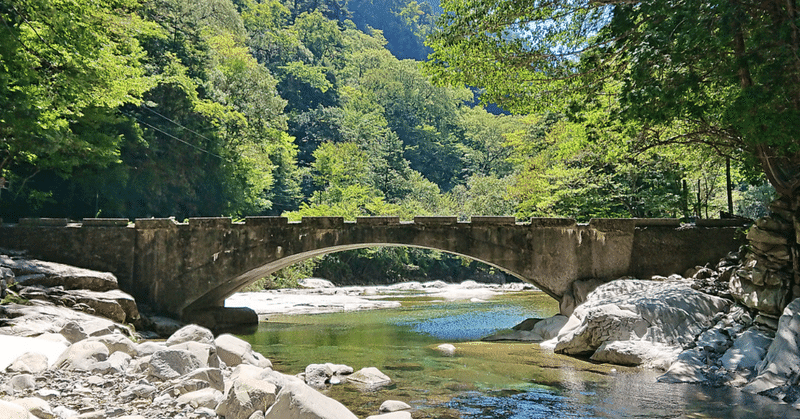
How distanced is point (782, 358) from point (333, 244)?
12.4 m

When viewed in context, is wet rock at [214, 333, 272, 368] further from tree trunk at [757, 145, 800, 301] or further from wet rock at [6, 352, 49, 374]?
tree trunk at [757, 145, 800, 301]

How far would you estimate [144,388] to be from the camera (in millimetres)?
8938

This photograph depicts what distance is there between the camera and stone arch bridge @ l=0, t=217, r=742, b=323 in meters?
18.6

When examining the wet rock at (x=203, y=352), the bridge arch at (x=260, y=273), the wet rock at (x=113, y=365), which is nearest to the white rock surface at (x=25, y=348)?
the wet rock at (x=113, y=365)

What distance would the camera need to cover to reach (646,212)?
85.3ft

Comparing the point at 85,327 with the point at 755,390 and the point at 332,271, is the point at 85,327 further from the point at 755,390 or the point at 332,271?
the point at 332,271

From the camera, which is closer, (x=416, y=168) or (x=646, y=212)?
(x=646, y=212)

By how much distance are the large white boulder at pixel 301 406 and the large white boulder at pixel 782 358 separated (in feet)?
23.7

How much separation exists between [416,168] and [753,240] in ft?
202

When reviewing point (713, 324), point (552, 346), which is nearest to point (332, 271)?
point (552, 346)

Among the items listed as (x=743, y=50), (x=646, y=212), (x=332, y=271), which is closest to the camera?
(x=743, y=50)

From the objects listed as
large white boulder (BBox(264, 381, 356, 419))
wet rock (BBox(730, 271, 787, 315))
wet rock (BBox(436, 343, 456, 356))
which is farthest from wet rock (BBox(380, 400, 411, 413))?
wet rock (BBox(730, 271, 787, 315))

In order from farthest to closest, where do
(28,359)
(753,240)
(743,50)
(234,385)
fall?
(753,240) → (743,50) → (28,359) → (234,385)

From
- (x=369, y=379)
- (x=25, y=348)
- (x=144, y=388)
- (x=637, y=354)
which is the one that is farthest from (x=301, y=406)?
(x=637, y=354)
